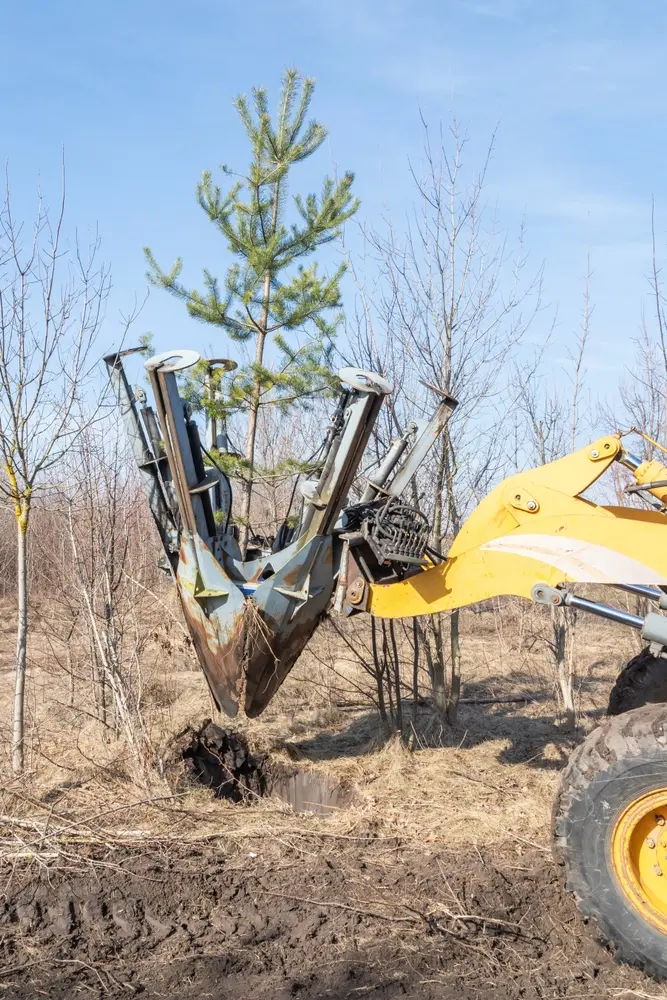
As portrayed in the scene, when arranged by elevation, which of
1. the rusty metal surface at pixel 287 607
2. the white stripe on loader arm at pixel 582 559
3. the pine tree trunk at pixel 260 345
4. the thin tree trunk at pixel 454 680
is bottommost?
the thin tree trunk at pixel 454 680

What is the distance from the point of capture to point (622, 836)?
13.0 ft

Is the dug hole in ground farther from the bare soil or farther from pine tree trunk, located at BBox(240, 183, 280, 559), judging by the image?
pine tree trunk, located at BBox(240, 183, 280, 559)

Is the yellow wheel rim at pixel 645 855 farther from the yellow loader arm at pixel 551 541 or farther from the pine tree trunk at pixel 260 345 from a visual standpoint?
the pine tree trunk at pixel 260 345

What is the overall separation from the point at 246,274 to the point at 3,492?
282 cm

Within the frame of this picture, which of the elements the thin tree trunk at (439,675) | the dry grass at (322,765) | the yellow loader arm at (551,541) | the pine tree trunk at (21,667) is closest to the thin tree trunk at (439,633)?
Result: the thin tree trunk at (439,675)

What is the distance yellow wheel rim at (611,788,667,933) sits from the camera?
12.9 feet

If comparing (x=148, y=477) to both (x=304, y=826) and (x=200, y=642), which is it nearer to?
(x=200, y=642)

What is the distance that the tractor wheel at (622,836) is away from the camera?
3902mm

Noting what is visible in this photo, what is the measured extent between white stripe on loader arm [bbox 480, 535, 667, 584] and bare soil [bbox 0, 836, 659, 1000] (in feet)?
5.37

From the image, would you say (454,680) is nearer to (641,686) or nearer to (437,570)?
(641,686)

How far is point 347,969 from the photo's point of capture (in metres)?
4.02

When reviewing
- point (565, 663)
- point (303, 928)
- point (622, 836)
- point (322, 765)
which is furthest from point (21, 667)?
point (565, 663)

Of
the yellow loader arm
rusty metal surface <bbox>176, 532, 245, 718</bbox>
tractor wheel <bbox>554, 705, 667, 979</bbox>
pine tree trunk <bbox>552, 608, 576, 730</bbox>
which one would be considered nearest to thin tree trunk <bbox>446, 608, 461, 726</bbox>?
pine tree trunk <bbox>552, 608, 576, 730</bbox>

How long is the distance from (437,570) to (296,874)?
1866mm
